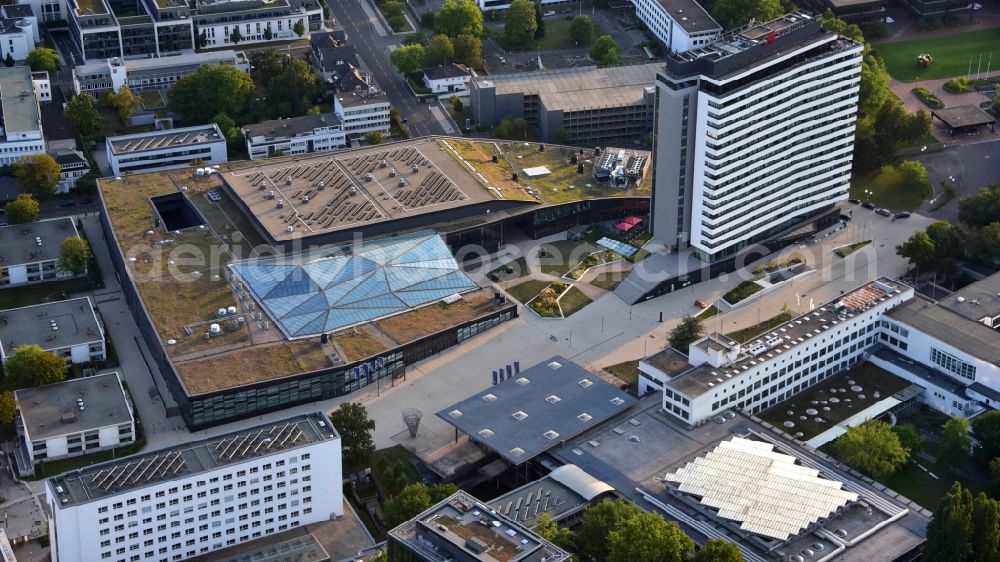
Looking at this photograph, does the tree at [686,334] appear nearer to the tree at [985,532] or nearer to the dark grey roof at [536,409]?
the dark grey roof at [536,409]

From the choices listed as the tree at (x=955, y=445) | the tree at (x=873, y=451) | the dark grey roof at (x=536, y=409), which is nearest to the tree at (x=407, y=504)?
the dark grey roof at (x=536, y=409)

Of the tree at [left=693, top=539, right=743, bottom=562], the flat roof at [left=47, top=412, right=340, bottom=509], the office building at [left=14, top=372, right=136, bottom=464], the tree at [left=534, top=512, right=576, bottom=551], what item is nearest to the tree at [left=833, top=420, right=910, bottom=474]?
the tree at [left=693, top=539, right=743, bottom=562]

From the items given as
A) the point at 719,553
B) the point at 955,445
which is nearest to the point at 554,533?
the point at 719,553

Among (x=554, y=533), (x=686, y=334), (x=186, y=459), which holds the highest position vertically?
(x=186, y=459)

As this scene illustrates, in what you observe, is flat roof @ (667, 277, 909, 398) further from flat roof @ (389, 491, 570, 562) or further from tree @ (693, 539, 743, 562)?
flat roof @ (389, 491, 570, 562)

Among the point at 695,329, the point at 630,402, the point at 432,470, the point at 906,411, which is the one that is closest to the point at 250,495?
the point at 432,470

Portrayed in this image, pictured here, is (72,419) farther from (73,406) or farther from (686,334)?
(686,334)
